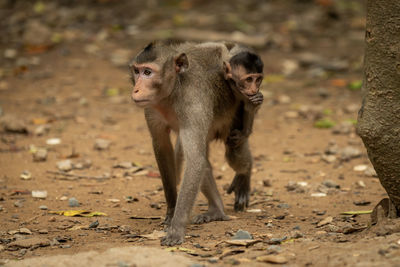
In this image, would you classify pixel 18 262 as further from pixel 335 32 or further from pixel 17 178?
pixel 335 32

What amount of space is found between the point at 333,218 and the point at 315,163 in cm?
224

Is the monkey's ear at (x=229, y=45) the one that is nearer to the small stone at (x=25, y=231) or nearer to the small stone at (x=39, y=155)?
the small stone at (x=25, y=231)

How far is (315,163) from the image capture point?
325 inches

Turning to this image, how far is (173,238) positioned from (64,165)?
117 inches

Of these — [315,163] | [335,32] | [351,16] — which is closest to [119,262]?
[315,163]

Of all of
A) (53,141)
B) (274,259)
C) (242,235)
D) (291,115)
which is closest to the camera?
(274,259)

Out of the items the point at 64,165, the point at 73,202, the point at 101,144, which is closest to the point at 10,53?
the point at 101,144

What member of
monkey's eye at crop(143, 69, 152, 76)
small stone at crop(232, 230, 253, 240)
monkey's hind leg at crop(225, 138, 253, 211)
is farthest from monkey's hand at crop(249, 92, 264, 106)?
small stone at crop(232, 230, 253, 240)

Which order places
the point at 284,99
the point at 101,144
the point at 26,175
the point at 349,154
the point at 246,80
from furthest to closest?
1. the point at 284,99
2. the point at 101,144
3. the point at 349,154
4. the point at 26,175
5. the point at 246,80

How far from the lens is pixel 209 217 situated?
6223 mm

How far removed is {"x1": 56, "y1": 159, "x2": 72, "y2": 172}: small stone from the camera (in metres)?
7.85

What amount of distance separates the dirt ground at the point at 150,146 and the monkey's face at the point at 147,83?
1.24 meters

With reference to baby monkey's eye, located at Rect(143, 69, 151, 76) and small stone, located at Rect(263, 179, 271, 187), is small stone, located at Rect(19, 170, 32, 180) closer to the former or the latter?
baby monkey's eye, located at Rect(143, 69, 151, 76)

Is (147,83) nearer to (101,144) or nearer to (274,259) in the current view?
(274,259)
